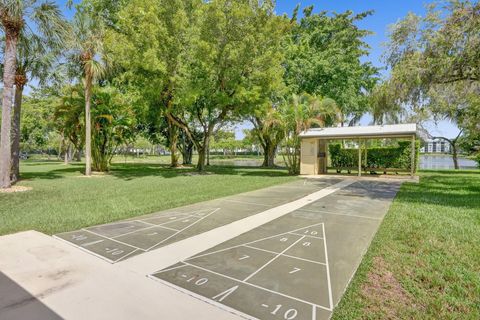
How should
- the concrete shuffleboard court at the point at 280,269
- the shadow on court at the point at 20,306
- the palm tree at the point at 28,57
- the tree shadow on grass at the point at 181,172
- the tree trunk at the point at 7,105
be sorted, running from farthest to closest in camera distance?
the tree shadow on grass at the point at 181,172, the palm tree at the point at 28,57, the tree trunk at the point at 7,105, the concrete shuffleboard court at the point at 280,269, the shadow on court at the point at 20,306

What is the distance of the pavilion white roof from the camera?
548 inches

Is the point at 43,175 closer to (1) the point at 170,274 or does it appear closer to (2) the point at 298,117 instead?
(2) the point at 298,117

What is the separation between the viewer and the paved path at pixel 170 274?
2686 mm

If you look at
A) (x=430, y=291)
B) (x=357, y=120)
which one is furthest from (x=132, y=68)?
(x=357, y=120)

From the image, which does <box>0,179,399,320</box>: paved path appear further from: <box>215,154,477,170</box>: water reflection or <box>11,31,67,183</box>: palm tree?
<box>215,154,477,170</box>: water reflection

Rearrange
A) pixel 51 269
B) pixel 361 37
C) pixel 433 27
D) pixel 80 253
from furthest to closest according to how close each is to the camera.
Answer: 1. pixel 361 37
2. pixel 433 27
3. pixel 80 253
4. pixel 51 269

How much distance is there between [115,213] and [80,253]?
260cm

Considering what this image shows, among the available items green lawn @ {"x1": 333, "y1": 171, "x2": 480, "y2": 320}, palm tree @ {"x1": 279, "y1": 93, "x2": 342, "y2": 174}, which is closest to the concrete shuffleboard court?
green lawn @ {"x1": 333, "y1": 171, "x2": 480, "y2": 320}

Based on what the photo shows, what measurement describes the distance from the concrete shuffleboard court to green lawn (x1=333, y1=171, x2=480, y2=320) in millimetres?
213

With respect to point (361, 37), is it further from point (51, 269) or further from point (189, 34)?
point (51, 269)

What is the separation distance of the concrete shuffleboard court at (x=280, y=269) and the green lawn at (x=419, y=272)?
213 mm

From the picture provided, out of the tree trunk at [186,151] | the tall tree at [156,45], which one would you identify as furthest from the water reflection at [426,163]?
the tall tree at [156,45]

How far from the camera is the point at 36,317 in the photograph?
2521 mm

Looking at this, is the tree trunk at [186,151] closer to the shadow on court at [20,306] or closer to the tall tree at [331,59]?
the tall tree at [331,59]
